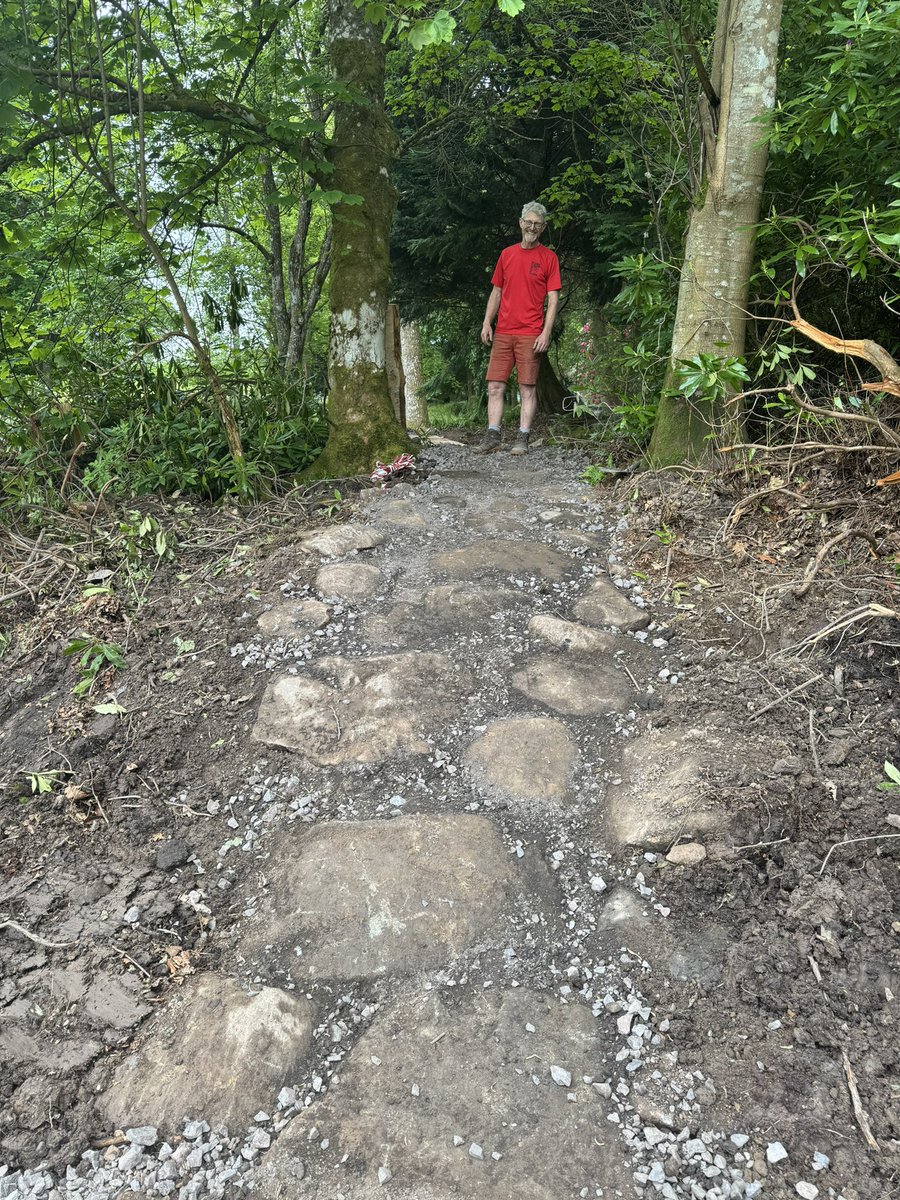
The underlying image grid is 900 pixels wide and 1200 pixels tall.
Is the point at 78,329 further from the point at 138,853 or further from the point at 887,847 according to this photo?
the point at 887,847

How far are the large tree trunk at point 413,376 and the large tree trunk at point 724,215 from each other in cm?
706

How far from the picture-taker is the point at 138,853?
2365 millimetres

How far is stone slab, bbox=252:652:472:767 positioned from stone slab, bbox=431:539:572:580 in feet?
2.56

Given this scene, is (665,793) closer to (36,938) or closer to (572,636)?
(572,636)

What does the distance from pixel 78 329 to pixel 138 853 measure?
186 inches

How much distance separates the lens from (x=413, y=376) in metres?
11.4

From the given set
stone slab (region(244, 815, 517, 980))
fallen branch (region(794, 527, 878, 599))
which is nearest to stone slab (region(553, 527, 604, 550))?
fallen branch (region(794, 527, 878, 599))

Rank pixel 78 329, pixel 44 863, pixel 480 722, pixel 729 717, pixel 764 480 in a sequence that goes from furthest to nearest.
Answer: pixel 78 329 < pixel 764 480 < pixel 480 722 < pixel 729 717 < pixel 44 863

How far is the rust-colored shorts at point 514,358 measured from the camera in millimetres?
5988

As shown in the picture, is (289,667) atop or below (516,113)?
below

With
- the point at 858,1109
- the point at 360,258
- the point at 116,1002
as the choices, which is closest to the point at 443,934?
the point at 116,1002

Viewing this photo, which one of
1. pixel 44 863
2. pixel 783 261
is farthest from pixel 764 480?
pixel 44 863

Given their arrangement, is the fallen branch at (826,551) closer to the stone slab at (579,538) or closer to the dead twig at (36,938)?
the stone slab at (579,538)

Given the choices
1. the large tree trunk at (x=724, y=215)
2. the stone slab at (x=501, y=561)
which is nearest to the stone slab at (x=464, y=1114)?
the stone slab at (x=501, y=561)
